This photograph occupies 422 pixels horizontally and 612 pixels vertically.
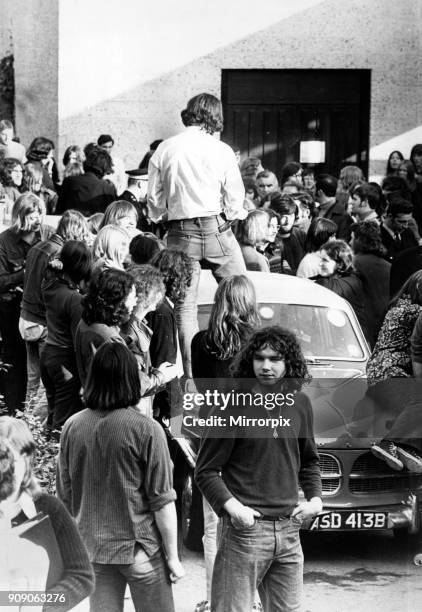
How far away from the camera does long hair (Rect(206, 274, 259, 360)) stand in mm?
5629

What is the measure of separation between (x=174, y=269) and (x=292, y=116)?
7022 mm

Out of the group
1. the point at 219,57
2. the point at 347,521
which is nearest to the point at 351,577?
the point at 347,521

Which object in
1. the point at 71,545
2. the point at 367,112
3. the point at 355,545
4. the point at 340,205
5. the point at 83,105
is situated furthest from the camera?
the point at 367,112

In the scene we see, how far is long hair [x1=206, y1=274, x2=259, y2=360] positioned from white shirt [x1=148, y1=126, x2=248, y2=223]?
122 cm

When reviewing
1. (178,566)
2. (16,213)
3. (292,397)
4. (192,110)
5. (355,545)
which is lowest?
(355,545)

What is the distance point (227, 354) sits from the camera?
562 centimetres

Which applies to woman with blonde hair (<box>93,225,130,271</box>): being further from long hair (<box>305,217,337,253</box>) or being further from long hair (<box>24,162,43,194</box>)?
long hair (<box>24,162,43,194</box>)

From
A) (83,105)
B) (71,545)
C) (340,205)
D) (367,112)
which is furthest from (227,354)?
(367,112)

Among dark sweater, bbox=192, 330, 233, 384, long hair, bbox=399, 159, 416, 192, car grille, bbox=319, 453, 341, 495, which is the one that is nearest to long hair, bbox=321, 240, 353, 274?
car grille, bbox=319, 453, 341, 495

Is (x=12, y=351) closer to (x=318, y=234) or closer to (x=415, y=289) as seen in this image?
(x=318, y=234)

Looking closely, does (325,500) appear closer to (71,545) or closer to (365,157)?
(71,545)

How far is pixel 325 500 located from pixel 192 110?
2.28 m

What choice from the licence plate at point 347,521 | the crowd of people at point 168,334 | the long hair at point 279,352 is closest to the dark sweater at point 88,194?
the crowd of people at point 168,334

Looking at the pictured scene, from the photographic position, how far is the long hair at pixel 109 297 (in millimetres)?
5586
